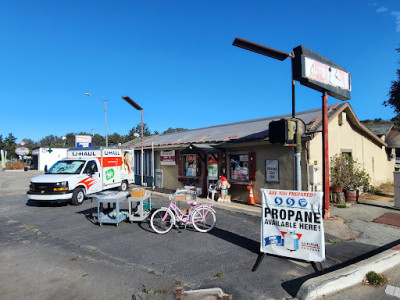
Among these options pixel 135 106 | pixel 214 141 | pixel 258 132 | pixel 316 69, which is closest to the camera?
pixel 316 69

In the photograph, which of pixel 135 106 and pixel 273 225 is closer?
pixel 273 225

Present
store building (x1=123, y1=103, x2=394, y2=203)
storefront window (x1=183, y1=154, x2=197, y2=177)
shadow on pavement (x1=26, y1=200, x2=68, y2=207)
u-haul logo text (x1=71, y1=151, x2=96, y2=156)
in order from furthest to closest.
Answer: storefront window (x1=183, y1=154, x2=197, y2=177)
u-haul logo text (x1=71, y1=151, x2=96, y2=156)
shadow on pavement (x1=26, y1=200, x2=68, y2=207)
store building (x1=123, y1=103, x2=394, y2=203)

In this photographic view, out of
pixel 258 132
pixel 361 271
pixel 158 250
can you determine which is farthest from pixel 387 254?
pixel 258 132

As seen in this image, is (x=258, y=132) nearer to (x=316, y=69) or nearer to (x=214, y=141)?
(x=214, y=141)

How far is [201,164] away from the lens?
12.9 meters

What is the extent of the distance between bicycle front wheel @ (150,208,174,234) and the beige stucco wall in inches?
229

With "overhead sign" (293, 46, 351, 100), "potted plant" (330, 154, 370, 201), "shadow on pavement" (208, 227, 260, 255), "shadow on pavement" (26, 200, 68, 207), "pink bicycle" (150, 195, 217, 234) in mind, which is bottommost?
"shadow on pavement" (208, 227, 260, 255)

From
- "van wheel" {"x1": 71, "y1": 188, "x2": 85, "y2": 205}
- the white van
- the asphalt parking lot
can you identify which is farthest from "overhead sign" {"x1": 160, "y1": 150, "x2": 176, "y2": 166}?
the asphalt parking lot

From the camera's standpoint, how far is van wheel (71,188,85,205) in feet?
34.4

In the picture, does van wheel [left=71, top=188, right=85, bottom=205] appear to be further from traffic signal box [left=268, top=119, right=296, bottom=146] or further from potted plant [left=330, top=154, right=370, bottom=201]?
potted plant [left=330, top=154, right=370, bottom=201]

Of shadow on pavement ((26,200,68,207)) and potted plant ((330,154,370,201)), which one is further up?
potted plant ((330,154,370,201))

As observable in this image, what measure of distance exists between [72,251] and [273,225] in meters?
4.33

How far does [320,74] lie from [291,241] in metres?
5.35

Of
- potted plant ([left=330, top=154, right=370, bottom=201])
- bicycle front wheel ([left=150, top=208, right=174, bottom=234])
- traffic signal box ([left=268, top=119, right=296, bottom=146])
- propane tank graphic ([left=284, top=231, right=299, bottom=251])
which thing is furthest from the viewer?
potted plant ([left=330, top=154, right=370, bottom=201])
